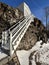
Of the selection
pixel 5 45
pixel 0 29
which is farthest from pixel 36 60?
pixel 0 29

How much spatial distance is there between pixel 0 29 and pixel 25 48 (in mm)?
2330

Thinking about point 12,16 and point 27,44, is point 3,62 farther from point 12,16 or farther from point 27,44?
point 12,16

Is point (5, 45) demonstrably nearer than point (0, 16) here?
Yes

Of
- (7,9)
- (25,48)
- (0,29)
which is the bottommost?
(25,48)

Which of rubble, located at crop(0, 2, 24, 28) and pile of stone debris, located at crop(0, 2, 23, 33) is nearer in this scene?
pile of stone debris, located at crop(0, 2, 23, 33)

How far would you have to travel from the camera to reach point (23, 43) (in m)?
7.12

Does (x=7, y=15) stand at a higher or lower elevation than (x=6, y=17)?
higher

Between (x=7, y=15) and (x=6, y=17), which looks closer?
(x=6, y=17)

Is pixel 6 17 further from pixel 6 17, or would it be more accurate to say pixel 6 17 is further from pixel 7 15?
pixel 7 15

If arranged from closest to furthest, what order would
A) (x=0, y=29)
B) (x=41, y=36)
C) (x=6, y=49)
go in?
(x=6, y=49) → (x=0, y=29) → (x=41, y=36)

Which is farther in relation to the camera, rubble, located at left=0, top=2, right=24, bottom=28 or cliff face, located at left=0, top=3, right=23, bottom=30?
rubble, located at left=0, top=2, right=24, bottom=28

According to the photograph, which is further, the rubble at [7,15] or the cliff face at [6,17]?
the rubble at [7,15]

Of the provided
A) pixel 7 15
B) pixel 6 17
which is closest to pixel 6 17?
pixel 6 17

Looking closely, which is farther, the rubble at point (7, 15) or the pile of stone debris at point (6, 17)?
the rubble at point (7, 15)
